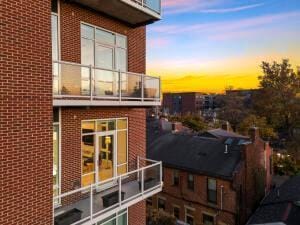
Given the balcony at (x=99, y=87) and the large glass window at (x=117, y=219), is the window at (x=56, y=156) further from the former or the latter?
the large glass window at (x=117, y=219)

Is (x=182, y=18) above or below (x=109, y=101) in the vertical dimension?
above

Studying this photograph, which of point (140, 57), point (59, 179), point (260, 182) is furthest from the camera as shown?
point (260, 182)

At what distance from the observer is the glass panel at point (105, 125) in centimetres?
1137

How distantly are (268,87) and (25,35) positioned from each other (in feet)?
236

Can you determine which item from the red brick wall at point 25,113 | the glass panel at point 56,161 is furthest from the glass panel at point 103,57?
the red brick wall at point 25,113

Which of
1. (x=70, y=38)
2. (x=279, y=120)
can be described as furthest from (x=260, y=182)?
(x=279, y=120)

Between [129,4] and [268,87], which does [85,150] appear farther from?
[268,87]

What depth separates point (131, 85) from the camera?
11.3 m

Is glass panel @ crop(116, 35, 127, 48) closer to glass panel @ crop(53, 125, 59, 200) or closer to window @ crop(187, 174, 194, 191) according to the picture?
glass panel @ crop(53, 125, 59, 200)

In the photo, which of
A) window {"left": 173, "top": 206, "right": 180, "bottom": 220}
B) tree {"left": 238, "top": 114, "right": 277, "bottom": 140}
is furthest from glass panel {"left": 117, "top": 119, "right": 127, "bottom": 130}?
tree {"left": 238, "top": 114, "right": 277, "bottom": 140}

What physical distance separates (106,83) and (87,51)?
59.0 inches

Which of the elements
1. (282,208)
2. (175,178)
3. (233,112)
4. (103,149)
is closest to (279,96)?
(233,112)

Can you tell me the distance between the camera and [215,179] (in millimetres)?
25250

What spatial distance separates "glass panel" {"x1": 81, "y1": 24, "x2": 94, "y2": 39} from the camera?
421 inches
